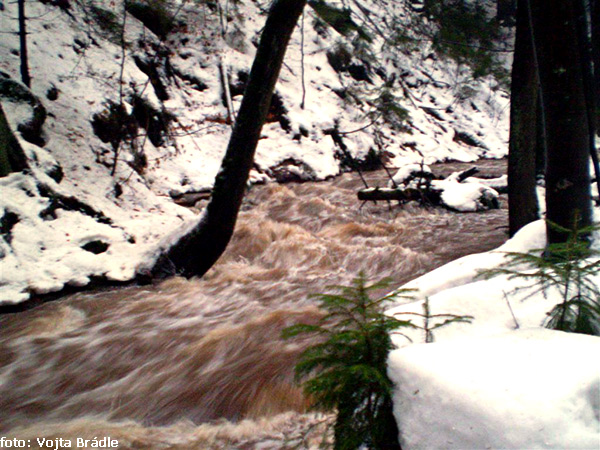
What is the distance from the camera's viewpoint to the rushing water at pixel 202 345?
8.08 feet

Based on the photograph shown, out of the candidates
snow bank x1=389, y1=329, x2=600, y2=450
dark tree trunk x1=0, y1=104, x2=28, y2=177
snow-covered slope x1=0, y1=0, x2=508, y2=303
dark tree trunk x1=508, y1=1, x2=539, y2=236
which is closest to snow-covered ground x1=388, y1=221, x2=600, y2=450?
snow bank x1=389, y1=329, x2=600, y2=450

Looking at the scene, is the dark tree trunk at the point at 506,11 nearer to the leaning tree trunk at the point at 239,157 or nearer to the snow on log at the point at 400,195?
the snow on log at the point at 400,195

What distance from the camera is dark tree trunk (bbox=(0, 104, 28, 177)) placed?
16.1 feet

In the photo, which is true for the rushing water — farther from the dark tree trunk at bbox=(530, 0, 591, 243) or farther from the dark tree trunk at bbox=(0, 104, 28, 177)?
the dark tree trunk at bbox=(530, 0, 591, 243)

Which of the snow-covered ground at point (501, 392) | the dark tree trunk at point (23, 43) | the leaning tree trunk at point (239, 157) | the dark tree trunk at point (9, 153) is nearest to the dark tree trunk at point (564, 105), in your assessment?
the snow-covered ground at point (501, 392)

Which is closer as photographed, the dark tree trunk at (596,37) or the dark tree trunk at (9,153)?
the dark tree trunk at (9,153)

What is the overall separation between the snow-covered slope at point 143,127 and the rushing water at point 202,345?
0.94m

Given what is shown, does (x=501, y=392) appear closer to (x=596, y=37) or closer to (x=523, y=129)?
(x=523, y=129)

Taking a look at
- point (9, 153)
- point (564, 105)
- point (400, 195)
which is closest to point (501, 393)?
point (564, 105)

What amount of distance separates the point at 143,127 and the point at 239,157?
5.98m

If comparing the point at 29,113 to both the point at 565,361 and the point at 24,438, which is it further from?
the point at 565,361

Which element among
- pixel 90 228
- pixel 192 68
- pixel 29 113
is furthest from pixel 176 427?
pixel 192 68

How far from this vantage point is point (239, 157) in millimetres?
4539

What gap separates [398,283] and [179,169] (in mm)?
7263
